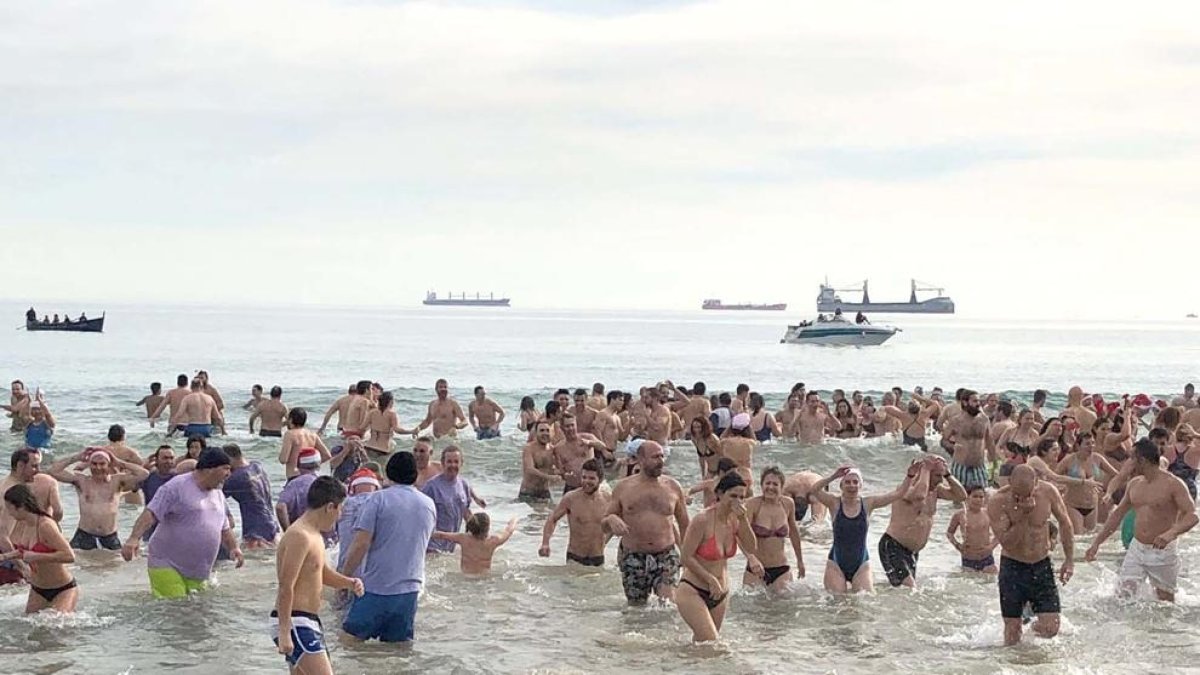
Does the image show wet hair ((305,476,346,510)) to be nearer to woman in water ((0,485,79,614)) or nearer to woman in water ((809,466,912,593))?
woman in water ((0,485,79,614))

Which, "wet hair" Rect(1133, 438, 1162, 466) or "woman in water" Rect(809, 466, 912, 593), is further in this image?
"woman in water" Rect(809, 466, 912, 593)

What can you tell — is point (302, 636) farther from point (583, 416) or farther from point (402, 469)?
point (583, 416)

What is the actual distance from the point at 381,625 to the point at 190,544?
230cm

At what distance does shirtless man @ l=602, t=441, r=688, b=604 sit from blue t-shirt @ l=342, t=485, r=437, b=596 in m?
2.10

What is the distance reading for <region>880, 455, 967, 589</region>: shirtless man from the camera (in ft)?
37.0

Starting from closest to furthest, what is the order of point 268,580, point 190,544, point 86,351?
point 190,544, point 268,580, point 86,351

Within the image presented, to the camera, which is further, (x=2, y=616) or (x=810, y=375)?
(x=810, y=375)

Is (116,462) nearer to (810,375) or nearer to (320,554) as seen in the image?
(320,554)

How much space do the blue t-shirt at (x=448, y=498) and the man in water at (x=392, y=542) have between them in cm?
364

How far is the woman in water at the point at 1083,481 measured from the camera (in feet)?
49.0

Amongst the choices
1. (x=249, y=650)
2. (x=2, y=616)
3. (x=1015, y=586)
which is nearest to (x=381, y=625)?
(x=249, y=650)

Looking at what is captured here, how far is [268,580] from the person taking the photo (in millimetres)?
12086

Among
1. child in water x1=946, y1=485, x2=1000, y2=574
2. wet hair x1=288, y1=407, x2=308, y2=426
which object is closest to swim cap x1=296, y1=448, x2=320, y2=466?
wet hair x1=288, y1=407, x2=308, y2=426

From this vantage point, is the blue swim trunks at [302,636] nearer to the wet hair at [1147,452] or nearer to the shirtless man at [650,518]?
the shirtless man at [650,518]
